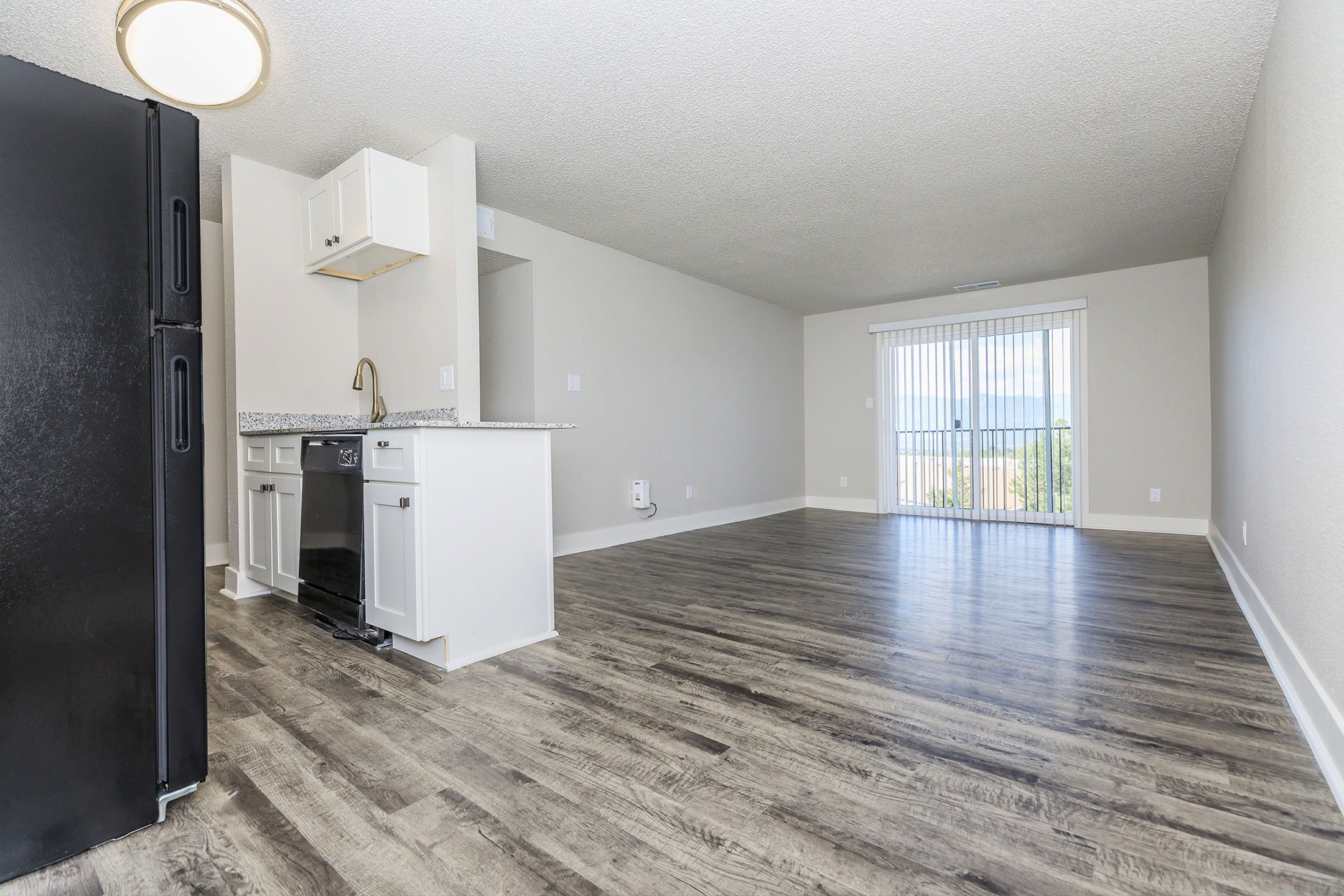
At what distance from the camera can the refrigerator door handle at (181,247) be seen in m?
1.36

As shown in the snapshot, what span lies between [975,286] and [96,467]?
6.52 metres

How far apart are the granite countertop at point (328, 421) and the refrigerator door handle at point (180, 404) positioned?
3.69 ft

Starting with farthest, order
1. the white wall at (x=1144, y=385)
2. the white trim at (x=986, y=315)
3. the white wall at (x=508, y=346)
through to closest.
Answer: the white trim at (x=986, y=315) → the white wall at (x=1144, y=385) → the white wall at (x=508, y=346)

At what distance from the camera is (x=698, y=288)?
594cm

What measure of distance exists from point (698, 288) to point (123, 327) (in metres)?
4.99

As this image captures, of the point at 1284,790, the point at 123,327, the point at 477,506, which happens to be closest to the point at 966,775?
the point at 1284,790

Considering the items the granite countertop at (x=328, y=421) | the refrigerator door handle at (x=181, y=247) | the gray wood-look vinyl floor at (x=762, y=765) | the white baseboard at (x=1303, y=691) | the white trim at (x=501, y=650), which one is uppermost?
the refrigerator door handle at (x=181, y=247)

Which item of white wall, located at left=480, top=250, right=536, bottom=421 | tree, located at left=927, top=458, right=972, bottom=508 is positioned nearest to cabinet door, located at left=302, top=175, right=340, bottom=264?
white wall, located at left=480, top=250, right=536, bottom=421

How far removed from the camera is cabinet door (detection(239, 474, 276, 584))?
3195mm

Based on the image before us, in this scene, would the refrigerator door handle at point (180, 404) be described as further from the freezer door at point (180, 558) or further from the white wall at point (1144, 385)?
the white wall at point (1144, 385)

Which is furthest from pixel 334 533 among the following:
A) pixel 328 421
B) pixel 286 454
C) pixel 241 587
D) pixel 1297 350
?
pixel 1297 350

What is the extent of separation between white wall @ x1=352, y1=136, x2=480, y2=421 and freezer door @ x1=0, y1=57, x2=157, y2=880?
6.26 feet

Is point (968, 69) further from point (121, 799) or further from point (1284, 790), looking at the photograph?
point (121, 799)

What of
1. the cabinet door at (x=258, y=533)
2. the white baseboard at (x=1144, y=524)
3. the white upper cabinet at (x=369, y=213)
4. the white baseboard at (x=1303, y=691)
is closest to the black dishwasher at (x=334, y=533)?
the cabinet door at (x=258, y=533)
